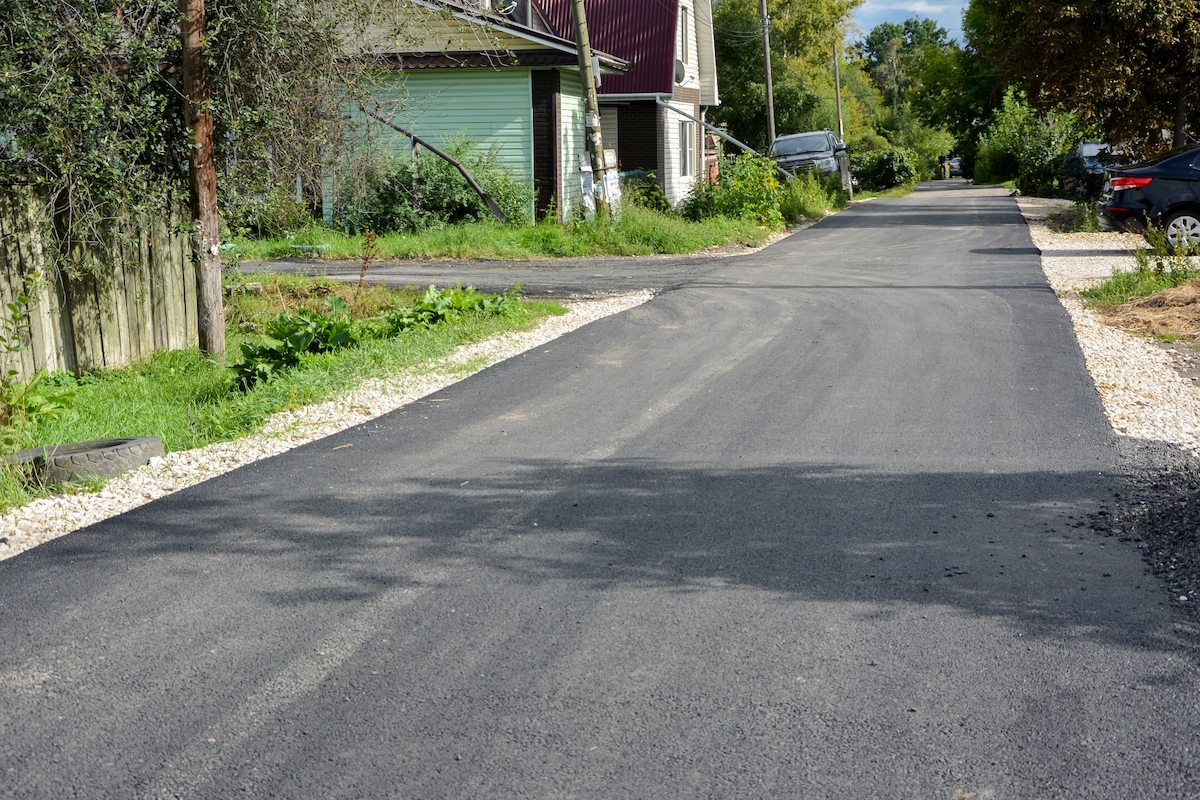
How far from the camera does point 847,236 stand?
22.8 metres

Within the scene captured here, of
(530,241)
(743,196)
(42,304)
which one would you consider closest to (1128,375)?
(42,304)

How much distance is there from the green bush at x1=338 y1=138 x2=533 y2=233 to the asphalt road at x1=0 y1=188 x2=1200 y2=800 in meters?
14.1

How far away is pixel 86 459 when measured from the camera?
652 cm

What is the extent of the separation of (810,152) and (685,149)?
6102mm

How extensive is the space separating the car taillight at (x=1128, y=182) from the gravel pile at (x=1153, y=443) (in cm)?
408

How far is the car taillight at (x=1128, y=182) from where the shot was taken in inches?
684

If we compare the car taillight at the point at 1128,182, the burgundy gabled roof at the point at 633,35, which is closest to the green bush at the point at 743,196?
the burgundy gabled roof at the point at 633,35

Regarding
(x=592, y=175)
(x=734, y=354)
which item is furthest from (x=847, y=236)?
(x=734, y=354)

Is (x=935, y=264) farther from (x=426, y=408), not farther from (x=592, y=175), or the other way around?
(x=426, y=408)

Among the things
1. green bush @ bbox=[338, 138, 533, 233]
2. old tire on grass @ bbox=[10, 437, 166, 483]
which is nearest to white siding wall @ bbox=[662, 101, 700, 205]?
green bush @ bbox=[338, 138, 533, 233]

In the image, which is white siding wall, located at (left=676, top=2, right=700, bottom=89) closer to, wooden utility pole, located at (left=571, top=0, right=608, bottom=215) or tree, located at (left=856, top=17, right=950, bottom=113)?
wooden utility pole, located at (left=571, top=0, right=608, bottom=215)

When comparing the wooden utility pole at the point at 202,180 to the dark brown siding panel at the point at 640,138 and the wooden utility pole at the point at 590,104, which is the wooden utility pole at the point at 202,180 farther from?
the dark brown siding panel at the point at 640,138

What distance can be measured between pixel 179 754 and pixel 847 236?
20.8 meters

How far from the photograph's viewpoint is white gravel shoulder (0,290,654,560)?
19.2 feet
